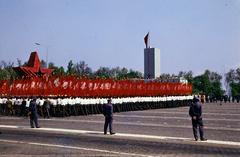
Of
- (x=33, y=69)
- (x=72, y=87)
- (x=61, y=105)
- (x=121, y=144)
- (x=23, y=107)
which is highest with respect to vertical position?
(x=33, y=69)

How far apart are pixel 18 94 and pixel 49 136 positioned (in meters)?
19.4

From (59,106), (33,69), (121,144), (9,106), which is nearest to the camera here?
(121,144)

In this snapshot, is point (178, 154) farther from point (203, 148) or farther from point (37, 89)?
point (37, 89)

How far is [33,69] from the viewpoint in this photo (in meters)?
59.4

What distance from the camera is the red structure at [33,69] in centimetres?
5712

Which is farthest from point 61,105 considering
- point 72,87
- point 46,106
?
point 72,87

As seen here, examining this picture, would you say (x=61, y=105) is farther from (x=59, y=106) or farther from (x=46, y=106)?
(x=46, y=106)

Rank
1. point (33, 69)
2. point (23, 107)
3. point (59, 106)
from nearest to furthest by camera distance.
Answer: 1. point (59, 106)
2. point (23, 107)
3. point (33, 69)

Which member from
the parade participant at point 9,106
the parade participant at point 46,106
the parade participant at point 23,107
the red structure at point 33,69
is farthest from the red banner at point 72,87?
the red structure at point 33,69

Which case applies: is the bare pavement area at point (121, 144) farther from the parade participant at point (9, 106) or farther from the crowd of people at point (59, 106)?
the parade participant at point (9, 106)

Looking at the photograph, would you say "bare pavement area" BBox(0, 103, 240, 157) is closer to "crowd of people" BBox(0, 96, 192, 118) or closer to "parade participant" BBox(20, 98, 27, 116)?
"crowd of people" BBox(0, 96, 192, 118)

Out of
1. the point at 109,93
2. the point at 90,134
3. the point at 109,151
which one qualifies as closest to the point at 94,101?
the point at 109,93

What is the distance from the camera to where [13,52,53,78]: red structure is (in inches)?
2249

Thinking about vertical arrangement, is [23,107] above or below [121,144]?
above
